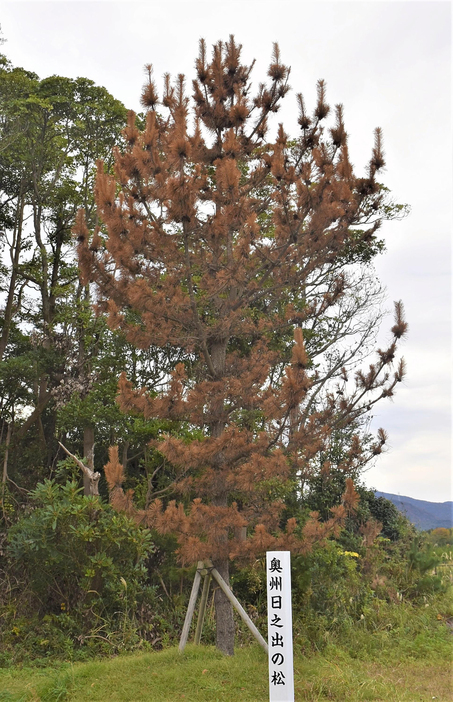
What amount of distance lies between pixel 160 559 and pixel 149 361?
3.27 meters

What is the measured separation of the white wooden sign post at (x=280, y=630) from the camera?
4.10 m

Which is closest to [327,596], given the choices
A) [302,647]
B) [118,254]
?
[302,647]

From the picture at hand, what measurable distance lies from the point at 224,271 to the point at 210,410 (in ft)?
4.41

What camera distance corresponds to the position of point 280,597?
13.9 ft

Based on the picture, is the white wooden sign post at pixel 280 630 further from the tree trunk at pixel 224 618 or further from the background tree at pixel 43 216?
the background tree at pixel 43 216

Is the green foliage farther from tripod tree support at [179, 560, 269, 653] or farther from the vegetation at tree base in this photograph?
tripod tree support at [179, 560, 269, 653]

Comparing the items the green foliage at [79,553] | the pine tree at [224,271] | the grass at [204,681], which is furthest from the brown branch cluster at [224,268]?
the green foliage at [79,553]

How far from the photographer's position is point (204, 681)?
4.78 metres

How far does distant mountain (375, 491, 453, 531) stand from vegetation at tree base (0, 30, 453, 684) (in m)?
0.40

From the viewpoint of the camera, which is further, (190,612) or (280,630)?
(190,612)

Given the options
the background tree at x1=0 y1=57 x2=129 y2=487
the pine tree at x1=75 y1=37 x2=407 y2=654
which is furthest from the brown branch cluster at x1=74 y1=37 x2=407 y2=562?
the background tree at x1=0 y1=57 x2=129 y2=487

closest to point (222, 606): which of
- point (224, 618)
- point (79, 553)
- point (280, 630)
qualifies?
point (224, 618)

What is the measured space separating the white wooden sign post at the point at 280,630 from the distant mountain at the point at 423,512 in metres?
6.39

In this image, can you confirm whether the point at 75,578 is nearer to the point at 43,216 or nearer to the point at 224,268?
the point at 224,268
